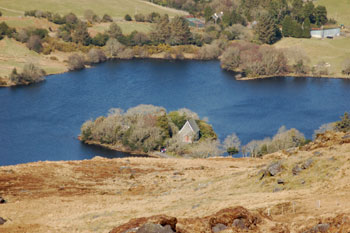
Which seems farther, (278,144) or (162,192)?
(278,144)

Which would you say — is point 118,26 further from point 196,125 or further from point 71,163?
point 71,163

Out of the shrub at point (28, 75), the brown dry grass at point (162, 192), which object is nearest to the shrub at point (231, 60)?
the shrub at point (28, 75)

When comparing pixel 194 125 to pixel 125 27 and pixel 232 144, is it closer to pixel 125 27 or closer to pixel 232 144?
pixel 232 144

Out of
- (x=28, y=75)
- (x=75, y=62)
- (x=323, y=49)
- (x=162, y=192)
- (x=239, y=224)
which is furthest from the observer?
(x=323, y=49)

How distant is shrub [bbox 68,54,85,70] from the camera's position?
6091 inches

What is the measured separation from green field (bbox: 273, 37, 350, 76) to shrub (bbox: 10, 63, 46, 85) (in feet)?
239

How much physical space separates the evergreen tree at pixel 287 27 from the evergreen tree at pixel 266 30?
3.15 metres

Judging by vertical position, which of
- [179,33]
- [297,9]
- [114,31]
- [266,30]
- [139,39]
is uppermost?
[297,9]

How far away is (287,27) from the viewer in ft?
601

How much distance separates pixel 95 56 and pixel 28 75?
32918 mm

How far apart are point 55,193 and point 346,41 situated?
150m

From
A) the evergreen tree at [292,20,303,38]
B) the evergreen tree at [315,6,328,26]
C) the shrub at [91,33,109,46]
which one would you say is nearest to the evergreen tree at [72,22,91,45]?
the shrub at [91,33,109,46]

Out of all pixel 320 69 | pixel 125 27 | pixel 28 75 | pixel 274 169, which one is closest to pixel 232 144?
pixel 274 169

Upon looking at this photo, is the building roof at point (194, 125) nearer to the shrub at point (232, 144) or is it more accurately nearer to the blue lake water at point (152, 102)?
the shrub at point (232, 144)
